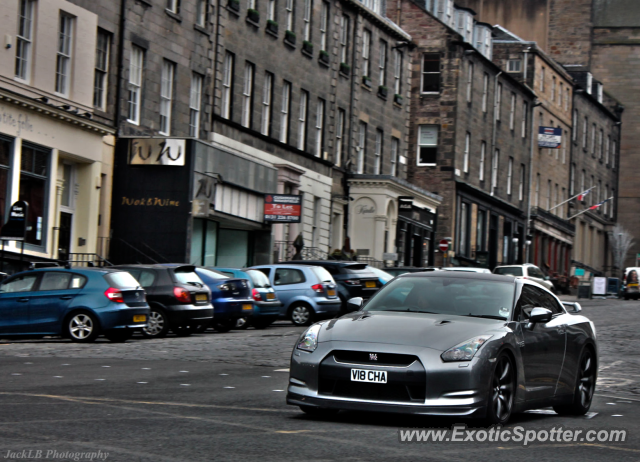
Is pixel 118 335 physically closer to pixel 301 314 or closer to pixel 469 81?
pixel 301 314

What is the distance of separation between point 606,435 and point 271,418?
2862 mm

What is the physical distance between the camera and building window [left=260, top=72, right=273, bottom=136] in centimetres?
4203

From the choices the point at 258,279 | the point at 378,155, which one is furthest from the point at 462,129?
the point at 258,279

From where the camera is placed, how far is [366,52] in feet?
169

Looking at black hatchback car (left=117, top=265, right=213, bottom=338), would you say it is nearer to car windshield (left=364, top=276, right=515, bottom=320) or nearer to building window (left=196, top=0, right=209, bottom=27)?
car windshield (left=364, top=276, right=515, bottom=320)

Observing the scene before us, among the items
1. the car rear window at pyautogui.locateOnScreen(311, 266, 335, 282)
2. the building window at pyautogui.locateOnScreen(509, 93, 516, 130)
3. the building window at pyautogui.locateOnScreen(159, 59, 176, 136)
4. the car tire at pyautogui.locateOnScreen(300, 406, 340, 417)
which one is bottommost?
the car tire at pyautogui.locateOnScreen(300, 406, 340, 417)

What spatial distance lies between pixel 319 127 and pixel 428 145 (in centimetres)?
1672

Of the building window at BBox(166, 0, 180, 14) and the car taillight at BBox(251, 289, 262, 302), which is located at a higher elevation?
the building window at BBox(166, 0, 180, 14)

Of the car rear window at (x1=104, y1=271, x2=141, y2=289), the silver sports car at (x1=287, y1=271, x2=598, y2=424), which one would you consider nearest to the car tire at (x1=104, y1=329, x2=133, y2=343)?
the car rear window at (x1=104, y1=271, x2=141, y2=289)

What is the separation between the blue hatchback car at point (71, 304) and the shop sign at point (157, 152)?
12446 millimetres

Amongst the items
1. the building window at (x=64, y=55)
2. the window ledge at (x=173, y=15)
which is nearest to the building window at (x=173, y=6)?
the window ledge at (x=173, y=15)

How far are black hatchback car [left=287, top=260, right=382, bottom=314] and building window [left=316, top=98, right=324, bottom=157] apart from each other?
53.9ft

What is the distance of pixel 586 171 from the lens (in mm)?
91562

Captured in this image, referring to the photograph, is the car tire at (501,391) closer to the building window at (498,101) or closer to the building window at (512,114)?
the building window at (498,101)
